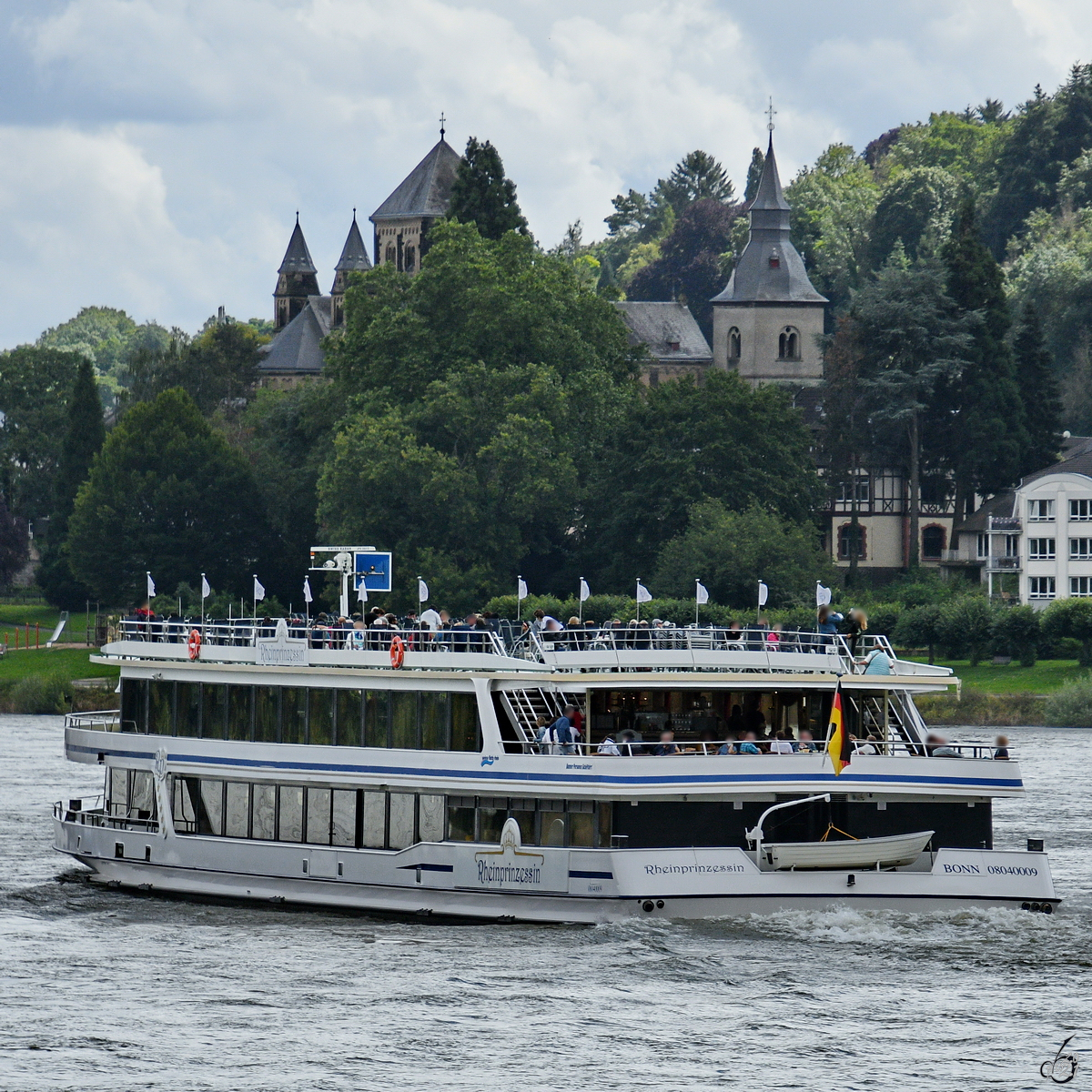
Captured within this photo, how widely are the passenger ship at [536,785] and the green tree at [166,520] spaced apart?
7952 cm

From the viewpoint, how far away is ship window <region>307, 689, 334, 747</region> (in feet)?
124

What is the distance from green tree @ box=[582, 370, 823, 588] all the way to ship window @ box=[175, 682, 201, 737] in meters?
68.3

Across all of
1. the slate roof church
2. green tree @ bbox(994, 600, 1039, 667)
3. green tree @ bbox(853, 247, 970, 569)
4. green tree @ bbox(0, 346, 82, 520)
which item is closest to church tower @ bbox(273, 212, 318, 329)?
the slate roof church

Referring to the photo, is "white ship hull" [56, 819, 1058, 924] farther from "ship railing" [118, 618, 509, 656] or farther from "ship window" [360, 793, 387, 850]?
"ship railing" [118, 618, 509, 656]

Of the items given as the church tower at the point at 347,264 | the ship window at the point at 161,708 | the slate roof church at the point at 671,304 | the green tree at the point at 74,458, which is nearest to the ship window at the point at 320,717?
the ship window at the point at 161,708

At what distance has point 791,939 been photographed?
35344 mm

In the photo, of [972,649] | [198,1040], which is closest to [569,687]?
[198,1040]

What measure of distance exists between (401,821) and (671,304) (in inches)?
5536

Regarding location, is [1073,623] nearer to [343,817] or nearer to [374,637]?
[374,637]

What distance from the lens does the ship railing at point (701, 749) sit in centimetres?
3469

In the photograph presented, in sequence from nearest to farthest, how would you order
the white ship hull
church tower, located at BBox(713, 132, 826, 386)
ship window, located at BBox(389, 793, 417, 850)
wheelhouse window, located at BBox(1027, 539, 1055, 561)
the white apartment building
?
1. the white ship hull
2. ship window, located at BBox(389, 793, 417, 850)
3. the white apartment building
4. wheelhouse window, located at BBox(1027, 539, 1055, 561)
5. church tower, located at BBox(713, 132, 826, 386)

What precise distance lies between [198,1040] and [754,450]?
266 feet

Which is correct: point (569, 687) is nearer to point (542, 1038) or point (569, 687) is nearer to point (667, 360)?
point (542, 1038)

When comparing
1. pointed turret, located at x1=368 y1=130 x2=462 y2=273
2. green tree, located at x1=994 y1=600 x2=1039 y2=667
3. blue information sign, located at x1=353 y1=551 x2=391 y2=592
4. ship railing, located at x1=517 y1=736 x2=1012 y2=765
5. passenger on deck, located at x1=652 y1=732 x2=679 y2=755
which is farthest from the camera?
pointed turret, located at x1=368 y1=130 x2=462 y2=273
